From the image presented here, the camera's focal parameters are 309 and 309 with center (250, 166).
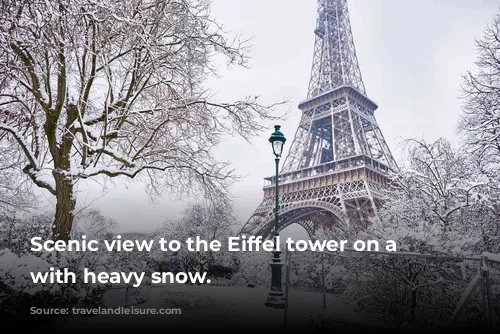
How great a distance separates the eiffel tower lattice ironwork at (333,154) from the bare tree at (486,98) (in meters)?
10.4

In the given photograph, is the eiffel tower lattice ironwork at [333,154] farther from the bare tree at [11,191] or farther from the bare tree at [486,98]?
the bare tree at [11,191]

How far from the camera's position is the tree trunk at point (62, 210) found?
5570 mm

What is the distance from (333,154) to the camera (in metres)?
29.3

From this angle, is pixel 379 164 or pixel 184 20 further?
pixel 379 164

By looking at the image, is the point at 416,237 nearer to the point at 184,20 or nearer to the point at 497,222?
the point at 497,222

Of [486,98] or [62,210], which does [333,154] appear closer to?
[486,98]

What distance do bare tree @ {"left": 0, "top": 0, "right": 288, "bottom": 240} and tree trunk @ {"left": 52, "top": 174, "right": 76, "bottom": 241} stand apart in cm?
2

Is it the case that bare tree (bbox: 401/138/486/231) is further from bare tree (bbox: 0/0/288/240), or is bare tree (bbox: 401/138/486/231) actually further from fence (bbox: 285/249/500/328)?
bare tree (bbox: 0/0/288/240)

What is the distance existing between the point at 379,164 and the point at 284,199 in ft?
28.5

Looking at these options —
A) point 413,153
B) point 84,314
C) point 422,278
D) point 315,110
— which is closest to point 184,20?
point 84,314

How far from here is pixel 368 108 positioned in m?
33.2

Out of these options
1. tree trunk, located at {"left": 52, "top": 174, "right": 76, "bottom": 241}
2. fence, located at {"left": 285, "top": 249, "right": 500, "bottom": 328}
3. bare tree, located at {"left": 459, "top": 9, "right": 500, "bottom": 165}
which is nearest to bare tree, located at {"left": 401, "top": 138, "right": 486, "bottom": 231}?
bare tree, located at {"left": 459, "top": 9, "right": 500, "bottom": 165}

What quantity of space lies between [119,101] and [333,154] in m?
25.4

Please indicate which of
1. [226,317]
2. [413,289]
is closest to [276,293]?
[226,317]
